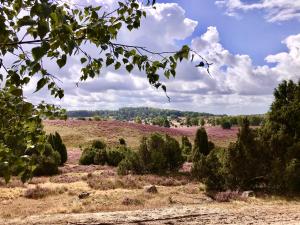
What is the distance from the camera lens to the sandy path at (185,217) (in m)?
17.3

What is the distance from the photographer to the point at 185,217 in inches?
720

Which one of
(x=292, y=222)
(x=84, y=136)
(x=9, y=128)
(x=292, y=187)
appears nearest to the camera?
(x=9, y=128)

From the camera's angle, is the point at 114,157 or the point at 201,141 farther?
the point at 114,157

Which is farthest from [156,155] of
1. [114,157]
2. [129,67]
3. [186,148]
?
[129,67]

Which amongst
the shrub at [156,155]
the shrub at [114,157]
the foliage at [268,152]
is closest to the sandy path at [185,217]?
the foliage at [268,152]

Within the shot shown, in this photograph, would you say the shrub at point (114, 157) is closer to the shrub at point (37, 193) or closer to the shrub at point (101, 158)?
the shrub at point (101, 158)

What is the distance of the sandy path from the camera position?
17.3 m

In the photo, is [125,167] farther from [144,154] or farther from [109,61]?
[109,61]

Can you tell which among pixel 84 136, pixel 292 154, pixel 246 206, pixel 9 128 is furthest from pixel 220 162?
pixel 84 136

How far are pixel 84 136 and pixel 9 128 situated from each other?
205 ft

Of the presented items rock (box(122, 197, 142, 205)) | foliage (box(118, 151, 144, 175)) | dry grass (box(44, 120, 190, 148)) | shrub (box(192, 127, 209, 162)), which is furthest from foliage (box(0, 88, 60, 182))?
dry grass (box(44, 120, 190, 148))

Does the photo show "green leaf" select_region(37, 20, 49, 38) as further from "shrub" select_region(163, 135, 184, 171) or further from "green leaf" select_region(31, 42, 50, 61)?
"shrub" select_region(163, 135, 184, 171)

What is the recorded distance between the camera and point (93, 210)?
1981cm

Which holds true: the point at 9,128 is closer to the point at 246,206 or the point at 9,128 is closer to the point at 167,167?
the point at 246,206
